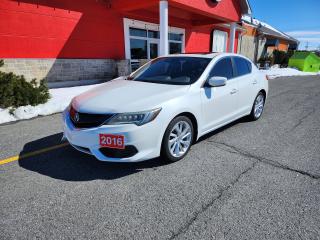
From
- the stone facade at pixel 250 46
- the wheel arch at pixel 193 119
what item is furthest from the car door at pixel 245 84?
the stone facade at pixel 250 46

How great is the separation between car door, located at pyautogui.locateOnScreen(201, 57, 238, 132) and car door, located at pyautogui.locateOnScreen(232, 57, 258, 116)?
213mm

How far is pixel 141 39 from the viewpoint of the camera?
1368 centimetres

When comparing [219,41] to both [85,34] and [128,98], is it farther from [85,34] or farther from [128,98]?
[128,98]

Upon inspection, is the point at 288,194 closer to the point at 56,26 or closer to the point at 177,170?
the point at 177,170

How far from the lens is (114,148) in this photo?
118 inches

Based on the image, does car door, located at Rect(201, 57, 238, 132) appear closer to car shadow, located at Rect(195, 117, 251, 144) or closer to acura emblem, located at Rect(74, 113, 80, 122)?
car shadow, located at Rect(195, 117, 251, 144)

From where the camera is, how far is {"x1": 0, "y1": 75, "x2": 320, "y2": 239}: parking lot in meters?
2.24

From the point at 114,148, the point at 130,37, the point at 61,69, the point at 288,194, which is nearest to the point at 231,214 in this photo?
the point at 288,194

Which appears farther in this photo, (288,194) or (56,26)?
(56,26)

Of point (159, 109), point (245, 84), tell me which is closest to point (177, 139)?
point (159, 109)

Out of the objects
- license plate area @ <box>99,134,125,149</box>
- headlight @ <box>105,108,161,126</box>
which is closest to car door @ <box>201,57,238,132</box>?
headlight @ <box>105,108,161,126</box>

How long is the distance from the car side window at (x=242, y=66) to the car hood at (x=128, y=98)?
1783 millimetres

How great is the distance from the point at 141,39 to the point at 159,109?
454 inches

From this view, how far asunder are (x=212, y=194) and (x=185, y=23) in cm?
1548
